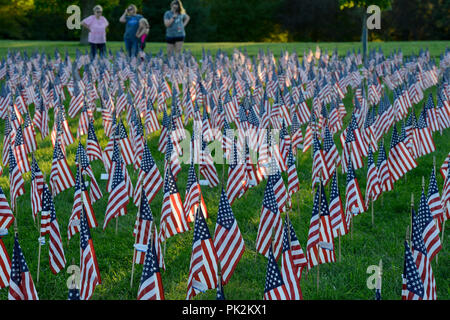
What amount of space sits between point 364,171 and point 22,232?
20.4ft

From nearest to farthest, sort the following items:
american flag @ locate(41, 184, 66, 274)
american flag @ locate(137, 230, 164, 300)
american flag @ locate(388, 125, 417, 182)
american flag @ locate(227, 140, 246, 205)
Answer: american flag @ locate(137, 230, 164, 300), american flag @ locate(41, 184, 66, 274), american flag @ locate(227, 140, 246, 205), american flag @ locate(388, 125, 417, 182)

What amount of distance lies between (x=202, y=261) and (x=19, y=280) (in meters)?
1.78

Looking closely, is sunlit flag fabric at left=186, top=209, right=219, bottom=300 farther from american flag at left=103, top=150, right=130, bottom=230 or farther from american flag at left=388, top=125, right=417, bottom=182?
american flag at left=388, top=125, right=417, bottom=182

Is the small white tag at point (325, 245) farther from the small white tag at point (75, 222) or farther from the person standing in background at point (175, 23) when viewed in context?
the person standing in background at point (175, 23)

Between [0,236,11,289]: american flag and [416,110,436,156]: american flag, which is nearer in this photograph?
[0,236,11,289]: american flag

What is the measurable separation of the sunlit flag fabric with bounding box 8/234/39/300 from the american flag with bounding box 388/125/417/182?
21.9 ft

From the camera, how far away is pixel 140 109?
1608cm

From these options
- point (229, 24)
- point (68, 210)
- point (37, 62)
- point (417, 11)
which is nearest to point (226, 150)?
point (68, 210)

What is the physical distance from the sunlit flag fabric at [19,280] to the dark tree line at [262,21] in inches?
1968

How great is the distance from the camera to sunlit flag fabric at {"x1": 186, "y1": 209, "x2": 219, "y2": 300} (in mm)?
6236

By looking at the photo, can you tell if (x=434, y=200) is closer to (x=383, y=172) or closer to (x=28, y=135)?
(x=383, y=172)

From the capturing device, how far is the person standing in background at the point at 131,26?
25.3 meters

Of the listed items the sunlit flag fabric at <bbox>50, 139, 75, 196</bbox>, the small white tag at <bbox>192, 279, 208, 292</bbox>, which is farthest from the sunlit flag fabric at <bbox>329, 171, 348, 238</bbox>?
the sunlit flag fabric at <bbox>50, 139, 75, 196</bbox>
